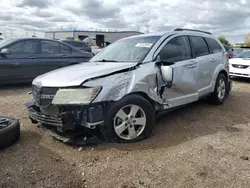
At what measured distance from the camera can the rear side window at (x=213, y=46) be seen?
5637 mm

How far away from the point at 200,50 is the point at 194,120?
1495mm

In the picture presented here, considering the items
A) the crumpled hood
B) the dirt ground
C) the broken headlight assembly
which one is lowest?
the dirt ground

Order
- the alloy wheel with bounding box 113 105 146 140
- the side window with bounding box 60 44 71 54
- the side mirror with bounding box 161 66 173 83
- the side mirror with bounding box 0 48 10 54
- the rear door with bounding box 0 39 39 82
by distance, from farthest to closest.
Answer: the side window with bounding box 60 44 71 54 → the rear door with bounding box 0 39 39 82 → the side mirror with bounding box 0 48 10 54 → the side mirror with bounding box 161 66 173 83 → the alloy wheel with bounding box 113 105 146 140

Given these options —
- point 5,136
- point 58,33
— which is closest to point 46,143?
point 5,136

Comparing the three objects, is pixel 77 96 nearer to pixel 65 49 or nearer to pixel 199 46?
pixel 199 46

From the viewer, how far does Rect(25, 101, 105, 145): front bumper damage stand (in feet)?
10.7

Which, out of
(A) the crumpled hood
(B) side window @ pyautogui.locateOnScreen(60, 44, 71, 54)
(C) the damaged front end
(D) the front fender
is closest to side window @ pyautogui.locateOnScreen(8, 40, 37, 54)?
(B) side window @ pyautogui.locateOnScreen(60, 44, 71, 54)

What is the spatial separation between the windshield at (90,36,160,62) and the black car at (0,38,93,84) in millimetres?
3470

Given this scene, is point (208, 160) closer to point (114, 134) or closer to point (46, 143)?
point (114, 134)

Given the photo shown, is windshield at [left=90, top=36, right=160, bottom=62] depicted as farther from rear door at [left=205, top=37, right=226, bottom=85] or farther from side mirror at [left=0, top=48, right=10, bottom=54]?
side mirror at [left=0, top=48, right=10, bottom=54]

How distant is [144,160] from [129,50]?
204cm

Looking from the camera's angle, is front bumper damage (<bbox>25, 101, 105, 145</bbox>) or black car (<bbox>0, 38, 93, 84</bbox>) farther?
black car (<bbox>0, 38, 93, 84</bbox>)

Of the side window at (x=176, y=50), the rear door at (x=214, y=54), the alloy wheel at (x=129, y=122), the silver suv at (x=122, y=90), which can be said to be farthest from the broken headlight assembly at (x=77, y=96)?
the rear door at (x=214, y=54)

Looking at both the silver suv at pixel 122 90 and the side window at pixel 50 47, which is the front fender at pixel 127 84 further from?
the side window at pixel 50 47
